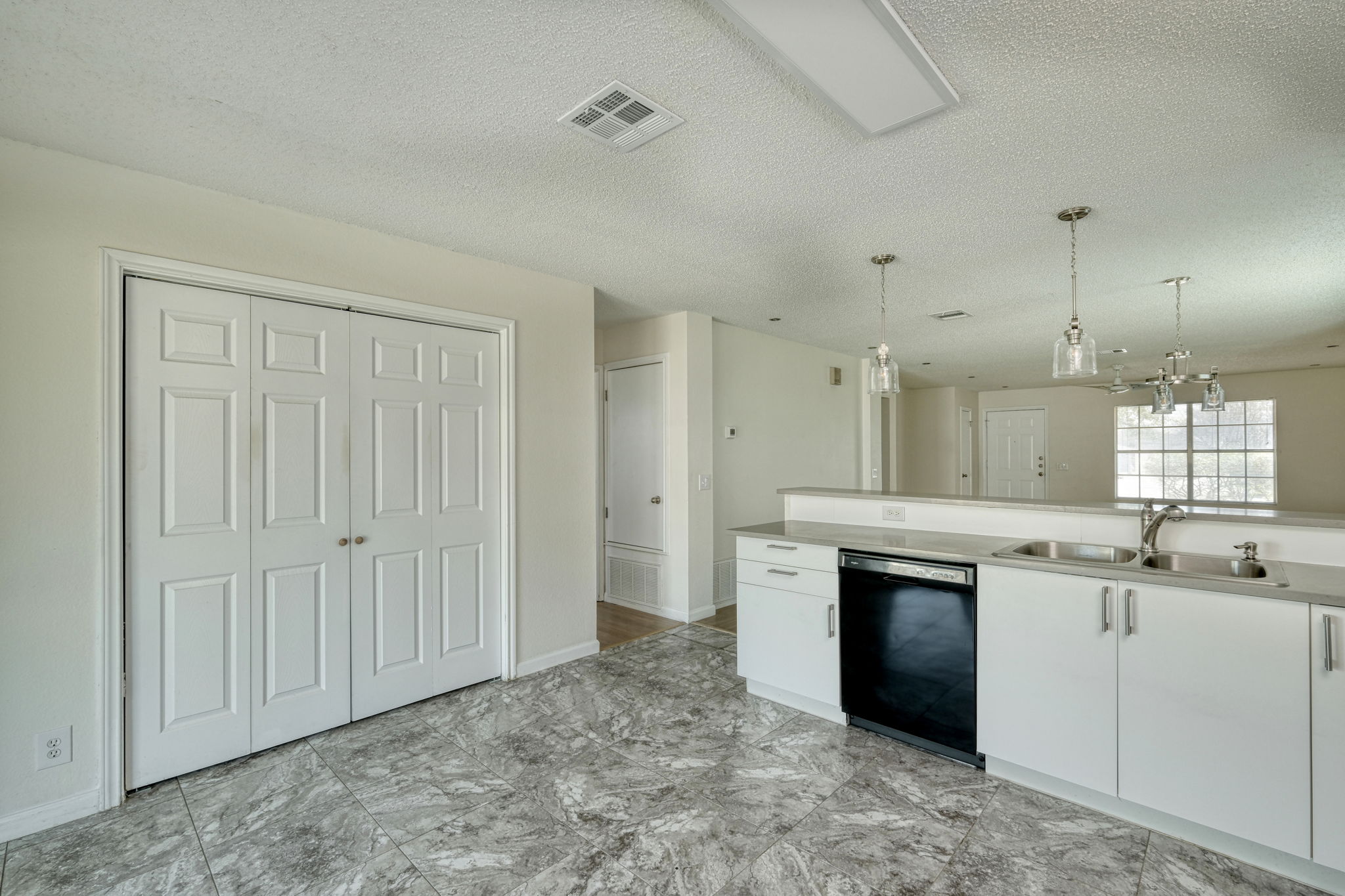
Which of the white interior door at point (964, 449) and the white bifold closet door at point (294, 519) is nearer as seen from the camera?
the white bifold closet door at point (294, 519)

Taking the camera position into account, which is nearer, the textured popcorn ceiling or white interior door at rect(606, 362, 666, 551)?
the textured popcorn ceiling

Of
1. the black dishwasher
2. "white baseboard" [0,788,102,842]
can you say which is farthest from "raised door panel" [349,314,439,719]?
the black dishwasher

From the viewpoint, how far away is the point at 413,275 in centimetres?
313

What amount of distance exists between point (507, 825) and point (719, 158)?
2545 mm

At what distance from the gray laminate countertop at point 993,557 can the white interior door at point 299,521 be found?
206cm

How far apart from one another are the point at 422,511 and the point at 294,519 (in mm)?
595

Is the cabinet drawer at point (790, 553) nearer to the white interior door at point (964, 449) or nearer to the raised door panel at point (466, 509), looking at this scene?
the raised door panel at point (466, 509)

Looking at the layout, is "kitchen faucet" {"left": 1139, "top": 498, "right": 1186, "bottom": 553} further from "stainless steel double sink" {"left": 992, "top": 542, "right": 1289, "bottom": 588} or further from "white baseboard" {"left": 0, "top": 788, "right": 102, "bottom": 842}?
"white baseboard" {"left": 0, "top": 788, "right": 102, "bottom": 842}

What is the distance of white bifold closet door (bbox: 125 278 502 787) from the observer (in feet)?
7.94

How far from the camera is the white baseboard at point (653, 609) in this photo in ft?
15.5

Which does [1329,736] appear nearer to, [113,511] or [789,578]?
[789,578]

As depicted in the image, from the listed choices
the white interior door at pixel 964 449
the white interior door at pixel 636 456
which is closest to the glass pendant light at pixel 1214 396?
the white interior door at pixel 636 456

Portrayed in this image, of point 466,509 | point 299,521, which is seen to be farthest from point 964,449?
point 299,521

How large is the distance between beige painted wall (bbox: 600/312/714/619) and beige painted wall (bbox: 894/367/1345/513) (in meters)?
5.13
